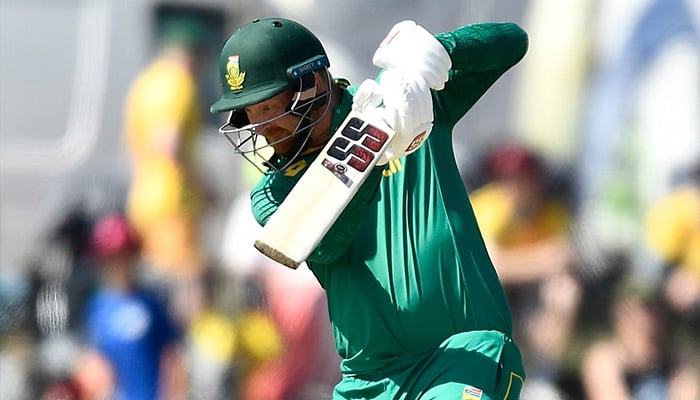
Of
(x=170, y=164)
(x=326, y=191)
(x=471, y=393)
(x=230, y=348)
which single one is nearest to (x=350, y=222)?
(x=326, y=191)

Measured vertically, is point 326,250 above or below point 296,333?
above

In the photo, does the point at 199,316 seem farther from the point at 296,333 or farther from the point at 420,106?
the point at 420,106

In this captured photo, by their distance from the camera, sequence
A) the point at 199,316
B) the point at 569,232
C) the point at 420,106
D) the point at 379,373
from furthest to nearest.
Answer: the point at 199,316, the point at 569,232, the point at 379,373, the point at 420,106

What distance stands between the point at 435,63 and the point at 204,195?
15.5 feet

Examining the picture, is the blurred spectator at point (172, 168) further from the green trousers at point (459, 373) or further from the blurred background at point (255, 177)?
the green trousers at point (459, 373)

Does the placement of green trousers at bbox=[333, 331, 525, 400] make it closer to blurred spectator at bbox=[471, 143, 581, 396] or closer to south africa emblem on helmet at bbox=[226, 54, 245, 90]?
south africa emblem on helmet at bbox=[226, 54, 245, 90]

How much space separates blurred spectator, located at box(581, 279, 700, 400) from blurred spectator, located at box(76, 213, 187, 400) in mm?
2177

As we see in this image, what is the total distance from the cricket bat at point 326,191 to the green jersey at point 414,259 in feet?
0.63

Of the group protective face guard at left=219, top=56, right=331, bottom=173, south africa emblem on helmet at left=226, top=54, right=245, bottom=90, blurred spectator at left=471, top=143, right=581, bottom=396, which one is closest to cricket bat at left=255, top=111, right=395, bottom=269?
protective face guard at left=219, top=56, right=331, bottom=173

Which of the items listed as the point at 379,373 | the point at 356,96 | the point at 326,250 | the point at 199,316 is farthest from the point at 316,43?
the point at 199,316

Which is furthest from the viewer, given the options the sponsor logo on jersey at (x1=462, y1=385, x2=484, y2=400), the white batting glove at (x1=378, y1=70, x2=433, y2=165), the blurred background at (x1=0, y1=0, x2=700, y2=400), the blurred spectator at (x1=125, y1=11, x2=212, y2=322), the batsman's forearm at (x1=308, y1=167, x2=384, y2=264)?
the blurred spectator at (x1=125, y1=11, x2=212, y2=322)

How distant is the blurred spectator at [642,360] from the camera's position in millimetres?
7402

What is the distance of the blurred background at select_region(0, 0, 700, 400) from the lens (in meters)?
7.63

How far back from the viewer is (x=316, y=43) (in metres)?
4.21
